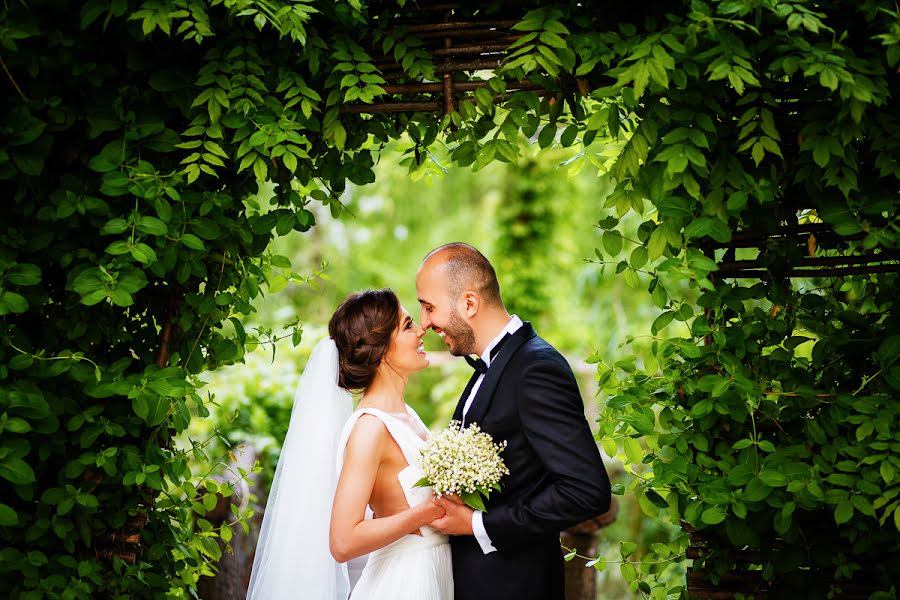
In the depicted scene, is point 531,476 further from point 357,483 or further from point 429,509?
point 357,483

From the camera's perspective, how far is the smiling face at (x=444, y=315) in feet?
10.1

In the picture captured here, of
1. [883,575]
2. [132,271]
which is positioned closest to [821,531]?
[883,575]

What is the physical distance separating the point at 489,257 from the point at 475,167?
30.0ft

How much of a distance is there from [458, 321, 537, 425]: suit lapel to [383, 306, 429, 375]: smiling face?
0.41 meters

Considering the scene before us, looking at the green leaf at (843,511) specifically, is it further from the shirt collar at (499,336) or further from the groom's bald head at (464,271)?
the groom's bald head at (464,271)

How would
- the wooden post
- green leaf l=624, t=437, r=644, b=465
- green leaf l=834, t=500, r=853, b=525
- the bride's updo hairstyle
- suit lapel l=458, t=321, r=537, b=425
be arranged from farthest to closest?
the wooden post < the bride's updo hairstyle < suit lapel l=458, t=321, r=537, b=425 < green leaf l=624, t=437, r=644, b=465 < green leaf l=834, t=500, r=853, b=525

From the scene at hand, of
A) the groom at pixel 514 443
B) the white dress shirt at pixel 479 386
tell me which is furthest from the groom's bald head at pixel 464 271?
the white dress shirt at pixel 479 386

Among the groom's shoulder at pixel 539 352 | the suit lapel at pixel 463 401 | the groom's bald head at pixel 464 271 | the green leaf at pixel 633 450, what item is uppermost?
the groom's bald head at pixel 464 271

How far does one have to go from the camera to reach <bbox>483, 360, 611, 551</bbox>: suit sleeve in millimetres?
2670

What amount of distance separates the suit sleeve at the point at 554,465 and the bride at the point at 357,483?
0.27 m

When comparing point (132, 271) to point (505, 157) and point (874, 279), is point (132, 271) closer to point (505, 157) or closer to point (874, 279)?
point (505, 157)

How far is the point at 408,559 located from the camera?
3.01 meters

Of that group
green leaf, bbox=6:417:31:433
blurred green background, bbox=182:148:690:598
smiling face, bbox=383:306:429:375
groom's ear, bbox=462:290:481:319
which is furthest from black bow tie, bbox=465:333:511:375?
green leaf, bbox=6:417:31:433

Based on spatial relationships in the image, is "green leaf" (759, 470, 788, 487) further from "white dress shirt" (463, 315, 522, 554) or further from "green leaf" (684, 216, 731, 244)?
"white dress shirt" (463, 315, 522, 554)
